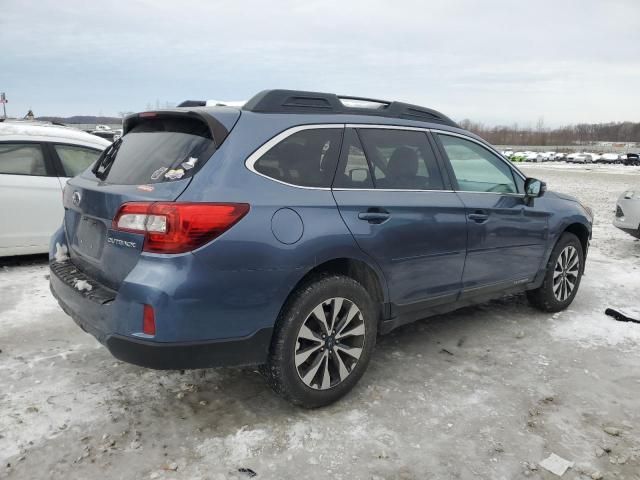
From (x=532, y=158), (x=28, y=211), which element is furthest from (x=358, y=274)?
(x=532, y=158)

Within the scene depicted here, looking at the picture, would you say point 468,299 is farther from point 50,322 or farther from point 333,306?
point 50,322

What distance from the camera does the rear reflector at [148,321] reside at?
2.61 meters

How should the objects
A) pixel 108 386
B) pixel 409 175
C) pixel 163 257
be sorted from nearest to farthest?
pixel 163 257 → pixel 108 386 → pixel 409 175

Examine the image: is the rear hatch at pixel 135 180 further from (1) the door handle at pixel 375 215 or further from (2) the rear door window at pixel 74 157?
(2) the rear door window at pixel 74 157

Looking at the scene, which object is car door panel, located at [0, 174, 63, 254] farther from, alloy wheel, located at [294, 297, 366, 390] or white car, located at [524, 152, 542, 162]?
white car, located at [524, 152, 542, 162]

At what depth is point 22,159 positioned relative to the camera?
636 centimetres

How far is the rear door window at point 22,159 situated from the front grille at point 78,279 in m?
3.33

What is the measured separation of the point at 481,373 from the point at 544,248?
1597 millimetres

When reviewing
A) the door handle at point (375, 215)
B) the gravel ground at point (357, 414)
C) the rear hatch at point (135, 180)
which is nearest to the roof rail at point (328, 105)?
the rear hatch at point (135, 180)

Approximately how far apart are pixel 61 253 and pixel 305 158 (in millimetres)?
1745

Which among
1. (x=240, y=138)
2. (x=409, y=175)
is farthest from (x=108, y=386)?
(x=409, y=175)

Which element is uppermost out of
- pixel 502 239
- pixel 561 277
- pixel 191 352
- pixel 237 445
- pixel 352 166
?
pixel 352 166

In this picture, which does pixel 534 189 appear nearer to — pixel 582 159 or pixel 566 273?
pixel 566 273

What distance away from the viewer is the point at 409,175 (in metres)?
3.72
